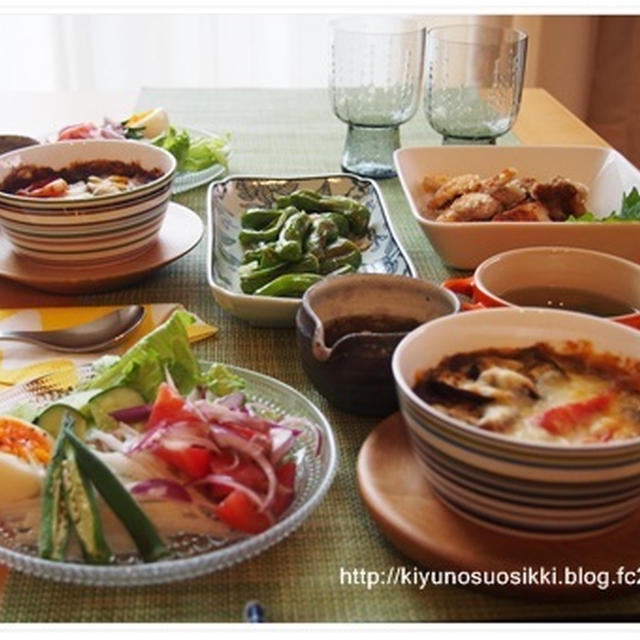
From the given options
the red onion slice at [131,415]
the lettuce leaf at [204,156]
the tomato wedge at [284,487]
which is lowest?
the lettuce leaf at [204,156]

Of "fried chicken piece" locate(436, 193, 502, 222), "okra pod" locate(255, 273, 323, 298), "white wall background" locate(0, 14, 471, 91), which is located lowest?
"white wall background" locate(0, 14, 471, 91)

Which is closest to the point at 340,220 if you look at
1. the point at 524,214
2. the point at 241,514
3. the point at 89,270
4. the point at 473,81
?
the point at 524,214

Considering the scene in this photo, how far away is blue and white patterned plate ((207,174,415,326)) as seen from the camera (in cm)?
114

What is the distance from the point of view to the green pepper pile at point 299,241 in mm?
1213

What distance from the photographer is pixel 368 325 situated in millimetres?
1034

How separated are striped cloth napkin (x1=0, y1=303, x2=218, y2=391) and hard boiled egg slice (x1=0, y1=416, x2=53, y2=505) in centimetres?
18

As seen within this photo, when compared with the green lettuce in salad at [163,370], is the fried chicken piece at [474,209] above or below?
below

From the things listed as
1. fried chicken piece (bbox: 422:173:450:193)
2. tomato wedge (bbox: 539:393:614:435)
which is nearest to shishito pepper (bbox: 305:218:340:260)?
fried chicken piece (bbox: 422:173:450:193)

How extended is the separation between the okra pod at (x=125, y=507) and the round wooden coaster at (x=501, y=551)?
0.60 ft

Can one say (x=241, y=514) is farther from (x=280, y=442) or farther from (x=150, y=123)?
(x=150, y=123)

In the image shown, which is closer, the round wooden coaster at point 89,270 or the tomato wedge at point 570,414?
the tomato wedge at point 570,414

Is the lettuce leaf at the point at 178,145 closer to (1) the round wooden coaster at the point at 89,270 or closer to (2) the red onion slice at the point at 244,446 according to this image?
(1) the round wooden coaster at the point at 89,270

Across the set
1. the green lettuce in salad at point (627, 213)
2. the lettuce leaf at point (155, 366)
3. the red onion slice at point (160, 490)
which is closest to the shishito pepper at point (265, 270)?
the lettuce leaf at point (155, 366)

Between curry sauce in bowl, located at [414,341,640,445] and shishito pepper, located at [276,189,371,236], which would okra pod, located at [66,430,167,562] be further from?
shishito pepper, located at [276,189,371,236]
